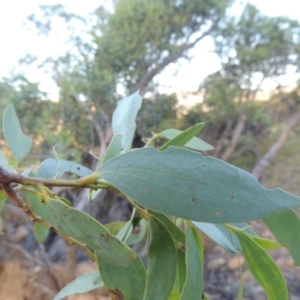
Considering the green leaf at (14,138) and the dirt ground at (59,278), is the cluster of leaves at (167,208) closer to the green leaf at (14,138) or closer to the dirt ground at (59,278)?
the green leaf at (14,138)

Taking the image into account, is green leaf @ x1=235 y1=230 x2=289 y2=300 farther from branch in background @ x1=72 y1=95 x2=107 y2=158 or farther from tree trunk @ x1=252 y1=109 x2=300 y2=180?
tree trunk @ x1=252 y1=109 x2=300 y2=180

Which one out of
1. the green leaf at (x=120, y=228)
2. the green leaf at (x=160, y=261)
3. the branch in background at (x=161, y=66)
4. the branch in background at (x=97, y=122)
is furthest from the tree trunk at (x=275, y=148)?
the green leaf at (x=160, y=261)

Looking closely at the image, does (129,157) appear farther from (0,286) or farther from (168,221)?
(0,286)

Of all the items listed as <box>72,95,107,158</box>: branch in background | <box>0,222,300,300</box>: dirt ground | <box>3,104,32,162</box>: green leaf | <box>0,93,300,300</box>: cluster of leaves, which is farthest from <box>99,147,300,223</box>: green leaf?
<box>72,95,107,158</box>: branch in background

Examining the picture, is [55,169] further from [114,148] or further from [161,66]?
[161,66]

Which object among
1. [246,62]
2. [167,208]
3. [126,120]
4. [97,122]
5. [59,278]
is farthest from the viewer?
[246,62]

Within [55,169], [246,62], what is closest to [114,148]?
[55,169]

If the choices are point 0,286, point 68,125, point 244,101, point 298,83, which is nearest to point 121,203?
point 68,125
